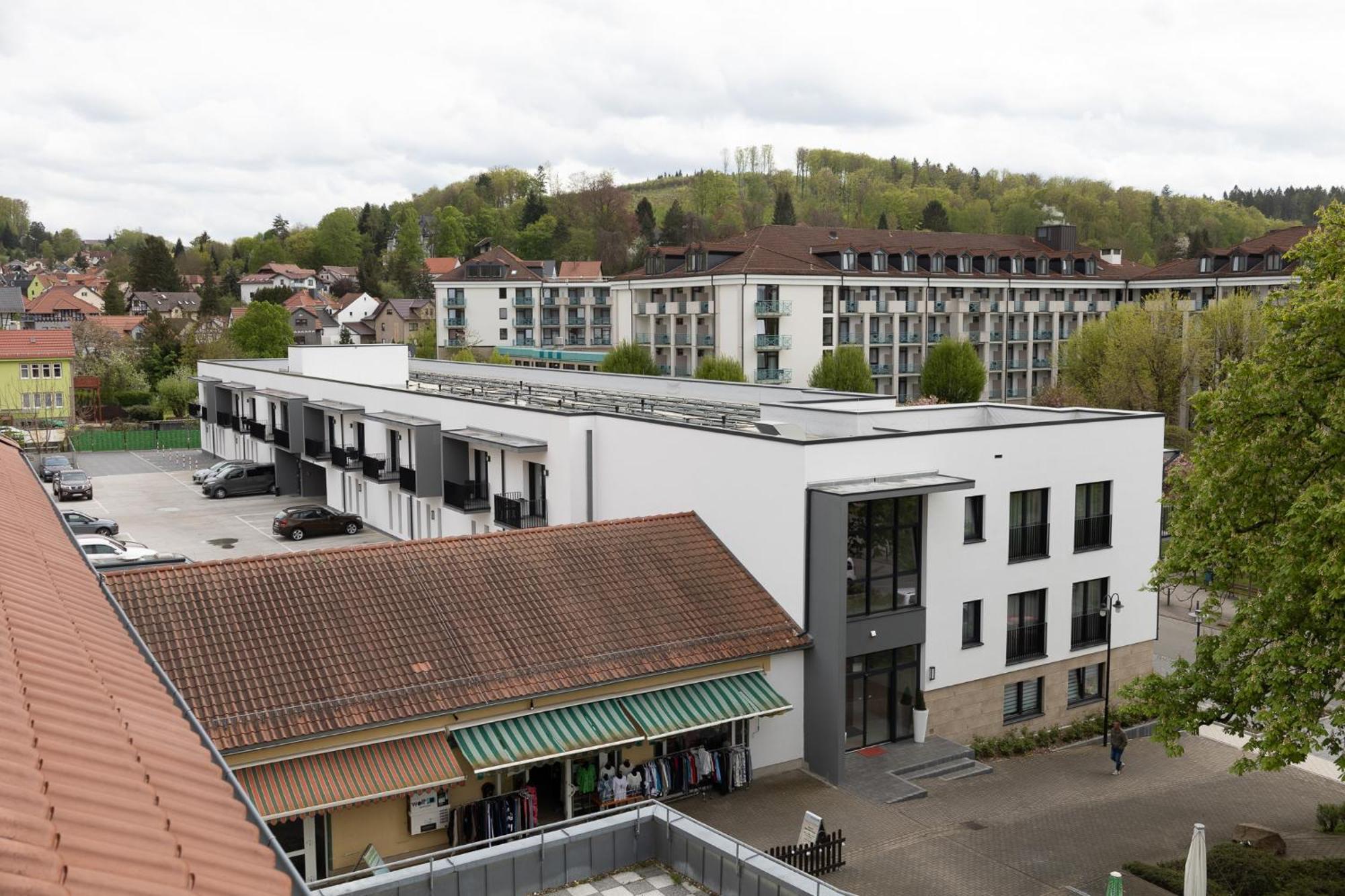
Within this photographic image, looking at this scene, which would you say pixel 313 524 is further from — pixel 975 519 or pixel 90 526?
pixel 975 519

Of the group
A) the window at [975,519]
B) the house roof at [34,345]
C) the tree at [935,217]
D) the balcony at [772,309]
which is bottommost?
the window at [975,519]

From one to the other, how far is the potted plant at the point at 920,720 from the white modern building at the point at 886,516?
28 centimetres

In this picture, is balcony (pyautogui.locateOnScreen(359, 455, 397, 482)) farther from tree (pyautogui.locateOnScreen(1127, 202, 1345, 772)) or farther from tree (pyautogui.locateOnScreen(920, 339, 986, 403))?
tree (pyautogui.locateOnScreen(920, 339, 986, 403))

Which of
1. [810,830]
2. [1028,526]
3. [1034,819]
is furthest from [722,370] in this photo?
Result: [810,830]

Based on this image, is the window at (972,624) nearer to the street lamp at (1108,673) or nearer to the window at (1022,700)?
the window at (1022,700)

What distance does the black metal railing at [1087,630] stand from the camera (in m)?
26.8

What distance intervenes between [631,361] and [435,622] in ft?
144

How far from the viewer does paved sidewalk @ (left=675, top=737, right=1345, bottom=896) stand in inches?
741

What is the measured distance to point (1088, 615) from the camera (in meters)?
27.0

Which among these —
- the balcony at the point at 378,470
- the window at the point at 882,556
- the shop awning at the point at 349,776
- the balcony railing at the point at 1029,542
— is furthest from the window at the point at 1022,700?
the balcony at the point at 378,470

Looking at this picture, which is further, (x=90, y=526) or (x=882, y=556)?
(x=90, y=526)

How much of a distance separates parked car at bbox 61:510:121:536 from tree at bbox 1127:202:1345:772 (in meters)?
34.1

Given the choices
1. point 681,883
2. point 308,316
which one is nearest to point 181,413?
point 308,316

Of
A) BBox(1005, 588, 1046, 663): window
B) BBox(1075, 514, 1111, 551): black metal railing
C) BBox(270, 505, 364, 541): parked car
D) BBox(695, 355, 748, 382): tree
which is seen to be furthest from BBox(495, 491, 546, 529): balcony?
BBox(695, 355, 748, 382): tree
